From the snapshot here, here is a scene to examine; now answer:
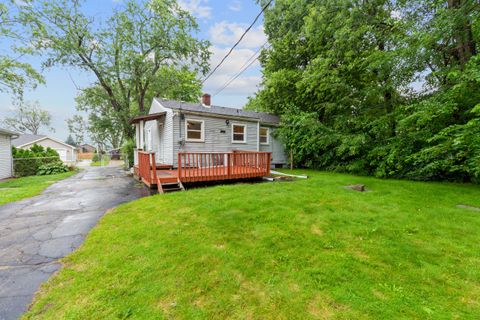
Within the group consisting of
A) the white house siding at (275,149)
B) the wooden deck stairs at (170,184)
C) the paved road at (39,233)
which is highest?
the white house siding at (275,149)

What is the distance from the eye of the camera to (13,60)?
13445 mm

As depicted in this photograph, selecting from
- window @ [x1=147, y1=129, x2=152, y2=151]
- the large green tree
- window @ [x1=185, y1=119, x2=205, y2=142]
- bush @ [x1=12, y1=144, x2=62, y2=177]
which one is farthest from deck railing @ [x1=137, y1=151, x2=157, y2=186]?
bush @ [x1=12, y1=144, x2=62, y2=177]

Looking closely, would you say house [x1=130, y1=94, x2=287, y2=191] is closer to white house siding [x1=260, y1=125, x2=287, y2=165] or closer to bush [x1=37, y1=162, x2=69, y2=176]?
white house siding [x1=260, y1=125, x2=287, y2=165]

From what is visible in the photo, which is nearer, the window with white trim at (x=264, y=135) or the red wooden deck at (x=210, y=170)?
the red wooden deck at (x=210, y=170)

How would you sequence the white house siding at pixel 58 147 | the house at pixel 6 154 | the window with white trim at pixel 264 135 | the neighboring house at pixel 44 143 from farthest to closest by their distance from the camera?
1. the white house siding at pixel 58 147
2. the neighboring house at pixel 44 143
3. the window with white trim at pixel 264 135
4. the house at pixel 6 154

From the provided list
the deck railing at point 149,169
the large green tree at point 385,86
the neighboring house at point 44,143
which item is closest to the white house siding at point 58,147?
the neighboring house at point 44,143

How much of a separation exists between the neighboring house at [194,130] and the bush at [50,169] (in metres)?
6.04

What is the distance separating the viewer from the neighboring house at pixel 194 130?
29.8ft

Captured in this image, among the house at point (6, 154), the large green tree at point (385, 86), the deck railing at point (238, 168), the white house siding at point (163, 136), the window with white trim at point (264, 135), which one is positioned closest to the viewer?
the large green tree at point (385, 86)

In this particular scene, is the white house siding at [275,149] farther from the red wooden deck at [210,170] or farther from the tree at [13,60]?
the tree at [13,60]

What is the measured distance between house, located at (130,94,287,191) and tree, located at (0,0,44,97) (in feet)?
30.5

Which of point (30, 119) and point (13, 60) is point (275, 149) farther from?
point (30, 119)

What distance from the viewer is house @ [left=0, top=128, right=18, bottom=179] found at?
11.4 metres

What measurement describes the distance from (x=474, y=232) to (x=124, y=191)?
8.70 meters
